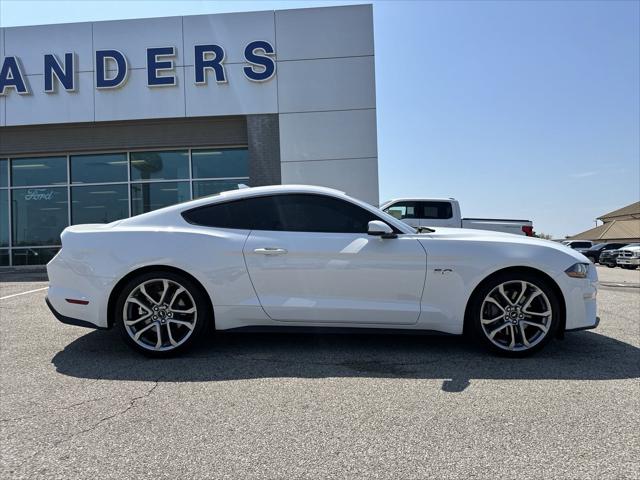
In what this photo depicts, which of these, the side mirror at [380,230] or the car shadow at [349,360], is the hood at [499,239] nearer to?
the side mirror at [380,230]

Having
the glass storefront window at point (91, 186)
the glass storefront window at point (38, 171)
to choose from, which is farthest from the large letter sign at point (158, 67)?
the glass storefront window at point (38, 171)

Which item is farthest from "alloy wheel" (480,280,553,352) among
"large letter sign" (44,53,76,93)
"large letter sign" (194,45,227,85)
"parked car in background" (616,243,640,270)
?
"parked car in background" (616,243,640,270)

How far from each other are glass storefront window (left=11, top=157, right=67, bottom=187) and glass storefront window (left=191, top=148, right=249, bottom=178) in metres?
4.78

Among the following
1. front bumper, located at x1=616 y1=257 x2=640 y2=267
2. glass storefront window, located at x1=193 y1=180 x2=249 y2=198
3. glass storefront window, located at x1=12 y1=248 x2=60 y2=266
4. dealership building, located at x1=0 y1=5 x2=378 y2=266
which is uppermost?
dealership building, located at x1=0 y1=5 x2=378 y2=266

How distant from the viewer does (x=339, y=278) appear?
12.2 ft

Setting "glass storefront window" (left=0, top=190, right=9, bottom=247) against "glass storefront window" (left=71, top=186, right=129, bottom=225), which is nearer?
"glass storefront window" (left=71, top=186, right=129, bottom=225)

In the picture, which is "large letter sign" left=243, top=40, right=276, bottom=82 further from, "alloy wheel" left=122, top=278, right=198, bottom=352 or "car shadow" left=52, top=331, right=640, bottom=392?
"alloy wheel" left=122, top=278, right=198, bottom=352

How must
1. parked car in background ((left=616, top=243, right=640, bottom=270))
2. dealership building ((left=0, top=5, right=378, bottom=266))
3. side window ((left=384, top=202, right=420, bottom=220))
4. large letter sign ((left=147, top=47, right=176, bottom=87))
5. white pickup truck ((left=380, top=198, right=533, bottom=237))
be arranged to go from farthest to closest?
parked car in background ((left=616, top=243, right=640, bottom=270)) < large letter sign ((left=147, top=47, right=176, bottom=87)) < dealership building ((left=0, top=5, right=378, bottom=266)) < side window ((left=384, top=202, right=420, bottom=220)) < white pickup truck ((left=380, top=198, right=533, bottom=237))

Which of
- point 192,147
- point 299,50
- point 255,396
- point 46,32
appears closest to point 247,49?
point 299,50

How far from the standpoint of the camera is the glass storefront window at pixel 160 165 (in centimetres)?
1470

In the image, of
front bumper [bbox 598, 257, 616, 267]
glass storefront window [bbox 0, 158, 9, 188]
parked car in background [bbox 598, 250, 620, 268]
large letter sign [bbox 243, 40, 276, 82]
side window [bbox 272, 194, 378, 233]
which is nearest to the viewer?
side window [bbox 272, 194, 378, 233]

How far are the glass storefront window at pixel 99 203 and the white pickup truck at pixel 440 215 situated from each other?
9559mm

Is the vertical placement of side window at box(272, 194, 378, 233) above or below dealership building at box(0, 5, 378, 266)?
below

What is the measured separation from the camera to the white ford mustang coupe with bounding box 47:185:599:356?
3709 mm
